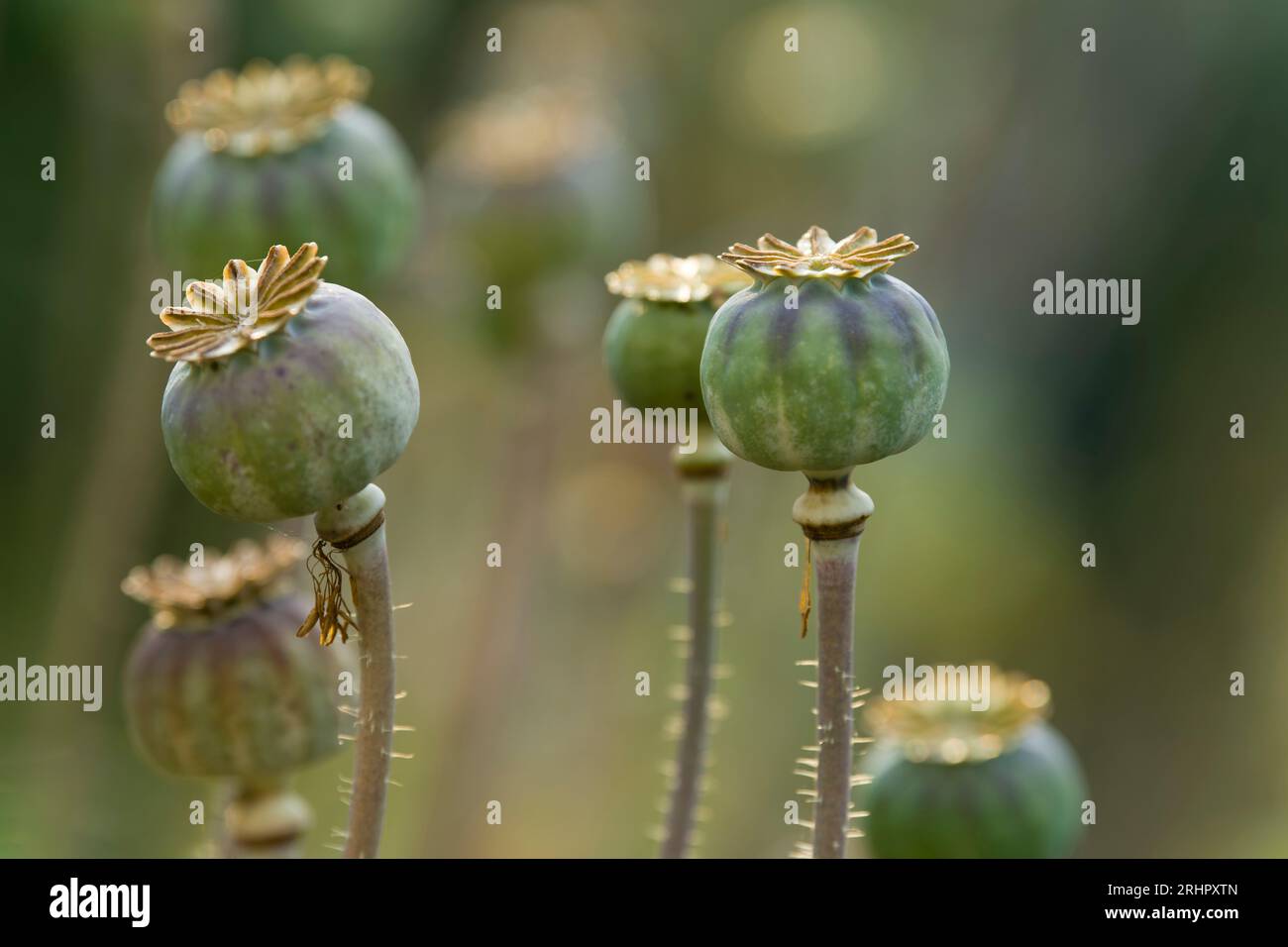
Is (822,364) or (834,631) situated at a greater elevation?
(822,364)

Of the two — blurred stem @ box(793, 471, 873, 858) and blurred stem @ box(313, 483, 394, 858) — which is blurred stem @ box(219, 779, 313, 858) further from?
blurred stem @ box(793, 471, 873, 858)

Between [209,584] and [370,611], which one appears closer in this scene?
[370,611]

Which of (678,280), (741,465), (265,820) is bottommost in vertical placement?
(265,820)

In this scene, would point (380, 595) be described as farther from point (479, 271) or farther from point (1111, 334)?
point (1111, 334)

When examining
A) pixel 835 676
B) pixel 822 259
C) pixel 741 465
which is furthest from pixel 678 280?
pixel 741 465

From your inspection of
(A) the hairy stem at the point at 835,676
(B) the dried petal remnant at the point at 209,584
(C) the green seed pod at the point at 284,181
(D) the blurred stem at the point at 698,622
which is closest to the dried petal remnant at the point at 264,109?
(C) the green seed pod at the point at 284,181

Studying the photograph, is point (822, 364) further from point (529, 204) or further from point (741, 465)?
point (741, 465)
